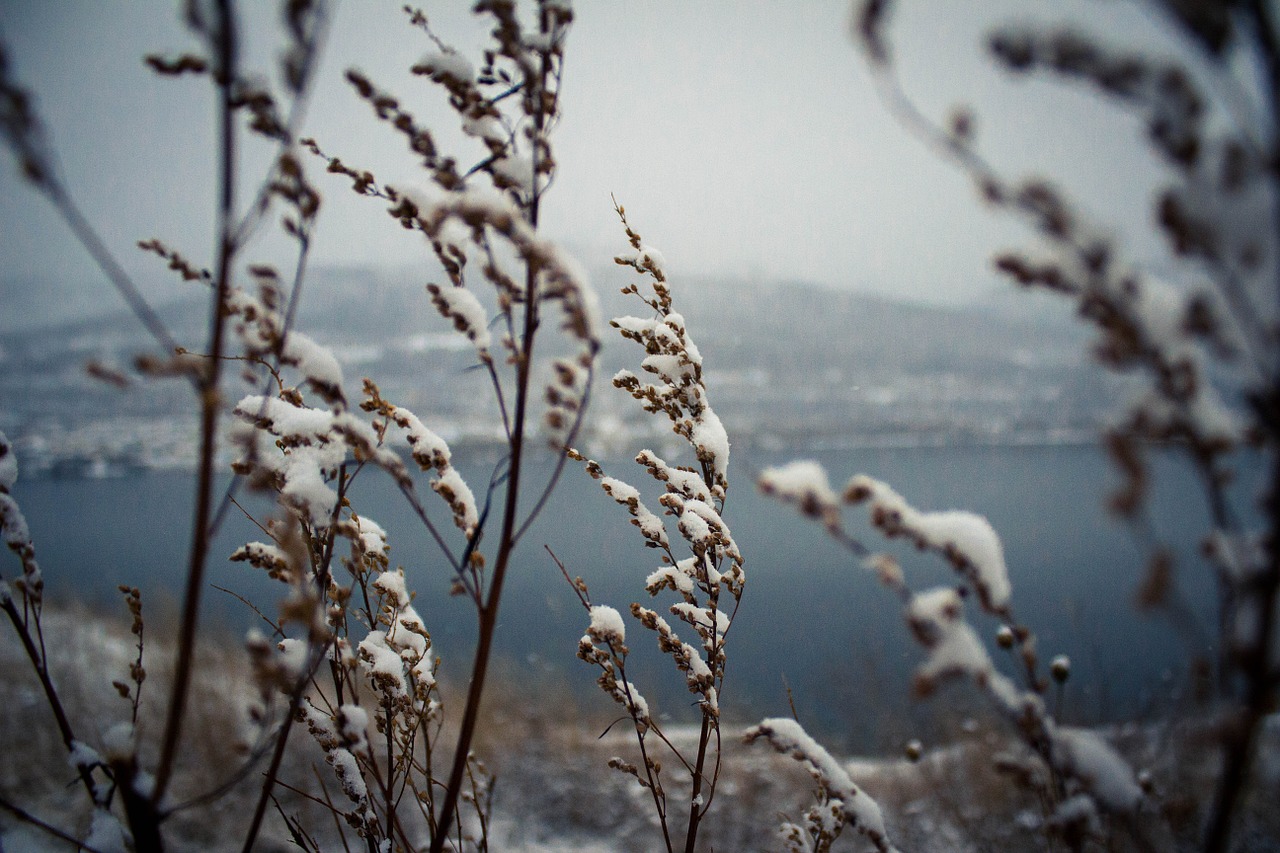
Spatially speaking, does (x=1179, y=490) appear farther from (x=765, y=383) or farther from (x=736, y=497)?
(x=765, y=383)

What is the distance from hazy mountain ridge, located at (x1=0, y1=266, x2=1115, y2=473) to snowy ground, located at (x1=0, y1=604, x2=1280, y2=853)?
58670 mm

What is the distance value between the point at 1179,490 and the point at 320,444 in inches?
1575

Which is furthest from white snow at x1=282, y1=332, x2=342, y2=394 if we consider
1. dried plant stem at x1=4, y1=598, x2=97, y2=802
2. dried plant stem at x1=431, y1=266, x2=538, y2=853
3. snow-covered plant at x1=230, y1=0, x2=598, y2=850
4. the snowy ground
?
the snowy ground

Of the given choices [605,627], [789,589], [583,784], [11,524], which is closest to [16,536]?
[11,524]

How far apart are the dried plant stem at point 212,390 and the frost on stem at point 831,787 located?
982mm

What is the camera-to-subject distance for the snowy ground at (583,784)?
441 cm

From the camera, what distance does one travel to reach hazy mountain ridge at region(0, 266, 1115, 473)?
7771cm

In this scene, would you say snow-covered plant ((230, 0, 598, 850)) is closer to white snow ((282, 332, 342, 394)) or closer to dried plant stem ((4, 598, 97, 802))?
white snow ((282, 332, 342, 394))

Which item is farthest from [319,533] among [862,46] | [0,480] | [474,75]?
[862,46]

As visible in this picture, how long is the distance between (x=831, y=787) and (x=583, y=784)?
19.0ft

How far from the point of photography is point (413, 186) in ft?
3.39

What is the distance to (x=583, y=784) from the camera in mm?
6133

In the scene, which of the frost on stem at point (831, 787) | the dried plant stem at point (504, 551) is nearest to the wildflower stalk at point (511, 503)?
the dried plant stem at point (504, 551)

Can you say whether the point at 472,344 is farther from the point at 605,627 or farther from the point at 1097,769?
the point at 1097,769
